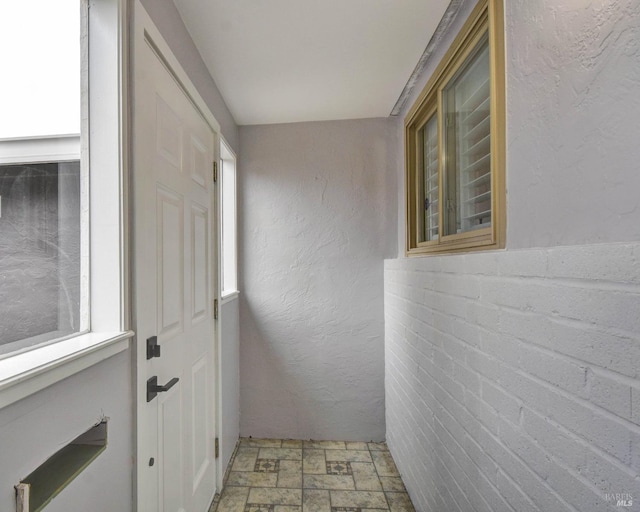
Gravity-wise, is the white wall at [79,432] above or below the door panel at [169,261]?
below

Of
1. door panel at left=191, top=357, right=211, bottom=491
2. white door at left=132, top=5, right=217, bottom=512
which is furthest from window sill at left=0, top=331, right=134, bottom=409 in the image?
door panel at left=191, top=357, right=211, bottom=491

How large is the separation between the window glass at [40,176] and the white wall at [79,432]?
15 cm

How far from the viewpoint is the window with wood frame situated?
42.2 inches

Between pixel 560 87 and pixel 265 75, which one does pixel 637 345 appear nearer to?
pixel 560 87

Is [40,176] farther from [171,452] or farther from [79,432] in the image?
[171,452]

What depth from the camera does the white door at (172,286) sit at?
1.05 meters

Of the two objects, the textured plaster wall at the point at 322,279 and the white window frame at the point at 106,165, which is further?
the textured plaster wall at the point at 322,279

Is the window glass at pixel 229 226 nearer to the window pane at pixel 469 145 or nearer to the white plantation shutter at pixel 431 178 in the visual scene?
the white plantation shutter at pixel 431 178

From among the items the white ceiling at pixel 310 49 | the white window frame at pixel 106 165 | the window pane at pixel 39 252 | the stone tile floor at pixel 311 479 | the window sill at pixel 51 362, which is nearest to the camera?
the window sill at pixel 51 362

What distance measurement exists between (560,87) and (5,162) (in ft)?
4.31

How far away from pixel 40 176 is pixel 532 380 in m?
1.37

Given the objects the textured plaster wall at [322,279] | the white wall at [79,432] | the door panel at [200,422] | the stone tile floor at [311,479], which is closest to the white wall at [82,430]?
the white wall at [79,432]

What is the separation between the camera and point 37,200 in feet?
2.64

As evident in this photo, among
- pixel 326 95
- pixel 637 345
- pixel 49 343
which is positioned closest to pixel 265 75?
pixel 326 95
